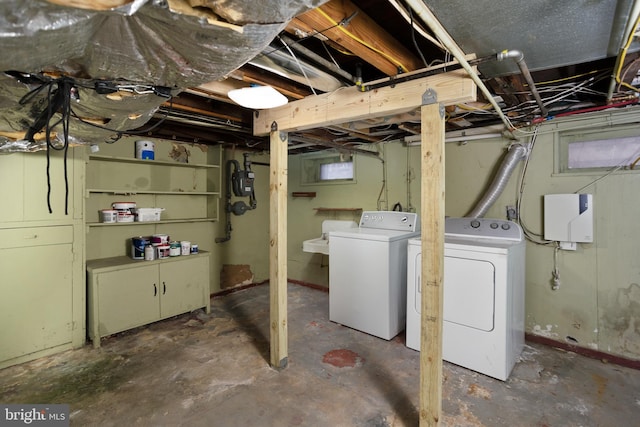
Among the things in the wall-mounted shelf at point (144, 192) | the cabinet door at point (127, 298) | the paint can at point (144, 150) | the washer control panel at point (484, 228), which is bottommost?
the cabinet door at point (127, 298)

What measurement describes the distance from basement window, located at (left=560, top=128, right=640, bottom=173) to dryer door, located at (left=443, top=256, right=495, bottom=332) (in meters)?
1.24

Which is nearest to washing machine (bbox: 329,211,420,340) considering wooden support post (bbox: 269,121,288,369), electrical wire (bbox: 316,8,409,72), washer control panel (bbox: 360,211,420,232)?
washer control panel (bbox: 360,211,420,232)

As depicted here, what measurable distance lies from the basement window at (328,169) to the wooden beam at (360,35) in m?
2.21

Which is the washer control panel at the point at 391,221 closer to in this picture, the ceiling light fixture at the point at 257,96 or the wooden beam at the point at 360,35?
the wooden beam at the point at 360,35

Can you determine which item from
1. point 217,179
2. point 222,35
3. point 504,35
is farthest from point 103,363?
point 504,35

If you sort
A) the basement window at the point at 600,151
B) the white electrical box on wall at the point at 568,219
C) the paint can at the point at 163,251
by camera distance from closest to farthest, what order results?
the basement window at the point at 600,151 < the white electrical box on wall at the point at 568,219 < the paint can at the point at 163,251

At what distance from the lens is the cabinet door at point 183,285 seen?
3.06 meters

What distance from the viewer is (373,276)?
9.51ft

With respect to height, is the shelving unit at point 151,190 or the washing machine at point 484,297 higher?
the shelving unit at point 151,190

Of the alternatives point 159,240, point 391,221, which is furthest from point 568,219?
point 159,240

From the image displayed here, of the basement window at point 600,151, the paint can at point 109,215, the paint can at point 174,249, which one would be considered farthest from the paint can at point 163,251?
the basement window at point 600,151

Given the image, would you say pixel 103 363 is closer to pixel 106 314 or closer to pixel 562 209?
pixel 106 314

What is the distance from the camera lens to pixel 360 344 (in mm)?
2756

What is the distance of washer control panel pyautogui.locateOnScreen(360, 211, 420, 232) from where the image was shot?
123 inches
